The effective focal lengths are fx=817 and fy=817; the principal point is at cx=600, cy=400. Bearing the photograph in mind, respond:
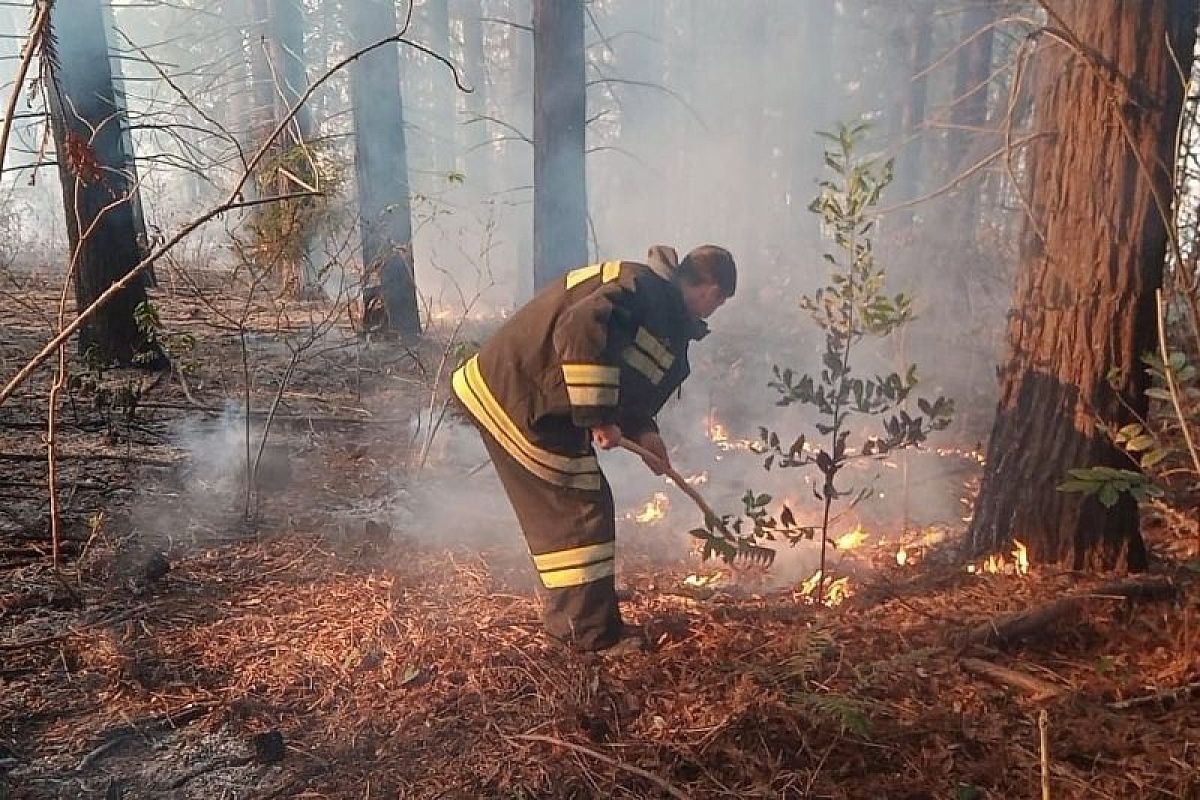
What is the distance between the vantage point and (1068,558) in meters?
3.72

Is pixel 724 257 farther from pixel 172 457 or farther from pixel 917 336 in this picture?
pixel 917 336

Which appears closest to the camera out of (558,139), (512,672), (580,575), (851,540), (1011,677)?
(1011,677)

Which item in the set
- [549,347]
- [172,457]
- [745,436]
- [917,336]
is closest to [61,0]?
[172,457]

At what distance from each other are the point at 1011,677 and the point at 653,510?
2924 millimetres

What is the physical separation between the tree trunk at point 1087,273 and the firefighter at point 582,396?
1458 mm

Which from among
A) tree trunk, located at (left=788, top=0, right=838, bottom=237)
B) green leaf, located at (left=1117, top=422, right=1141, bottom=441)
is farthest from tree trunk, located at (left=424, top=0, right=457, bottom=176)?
green leaf, located at (left=1117, top=422, right=1141, bottom=441)

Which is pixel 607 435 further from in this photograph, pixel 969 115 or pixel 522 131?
pixel 522 131

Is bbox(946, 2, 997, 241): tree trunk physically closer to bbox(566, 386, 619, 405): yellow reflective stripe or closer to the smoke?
the smoke

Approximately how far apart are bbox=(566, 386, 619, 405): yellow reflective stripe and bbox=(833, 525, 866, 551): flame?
222 centimetres

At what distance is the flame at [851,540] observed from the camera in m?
4.90

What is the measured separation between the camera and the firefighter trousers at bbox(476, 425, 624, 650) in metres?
3.40

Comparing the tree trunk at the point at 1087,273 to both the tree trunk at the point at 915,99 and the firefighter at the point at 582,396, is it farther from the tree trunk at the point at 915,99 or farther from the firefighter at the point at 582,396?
the tree trunk at the point at 915,99

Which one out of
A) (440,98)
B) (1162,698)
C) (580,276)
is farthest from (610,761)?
(440,98)

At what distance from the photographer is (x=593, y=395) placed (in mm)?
3254
